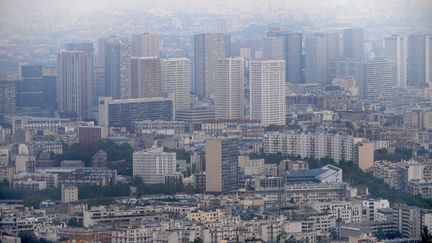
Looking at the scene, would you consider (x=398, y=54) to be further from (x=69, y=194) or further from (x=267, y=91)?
(x=69, y=194)

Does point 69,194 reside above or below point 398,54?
below

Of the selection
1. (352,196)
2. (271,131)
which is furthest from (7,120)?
(352,196)

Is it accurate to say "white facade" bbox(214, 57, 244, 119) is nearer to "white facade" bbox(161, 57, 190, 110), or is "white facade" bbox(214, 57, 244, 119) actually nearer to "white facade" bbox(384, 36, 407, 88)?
"white facade" bbox(161, 57, 190, 110)

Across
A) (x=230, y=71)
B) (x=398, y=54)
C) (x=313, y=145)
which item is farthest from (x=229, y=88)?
(x=313, y=145)

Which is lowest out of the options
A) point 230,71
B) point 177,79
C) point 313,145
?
point 313,145

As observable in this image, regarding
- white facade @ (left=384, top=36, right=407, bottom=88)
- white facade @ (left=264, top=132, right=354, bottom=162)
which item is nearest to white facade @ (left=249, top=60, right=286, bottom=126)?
white facade @ (left=384, top=36, right=407, bottom=88)

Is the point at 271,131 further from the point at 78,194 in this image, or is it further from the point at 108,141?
the point at 78,194

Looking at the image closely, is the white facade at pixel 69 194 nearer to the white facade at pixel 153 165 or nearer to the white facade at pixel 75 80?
the white facade at pixel 153 165

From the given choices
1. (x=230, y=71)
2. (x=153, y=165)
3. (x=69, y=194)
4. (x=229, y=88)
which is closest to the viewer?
(x=69, y=194)
